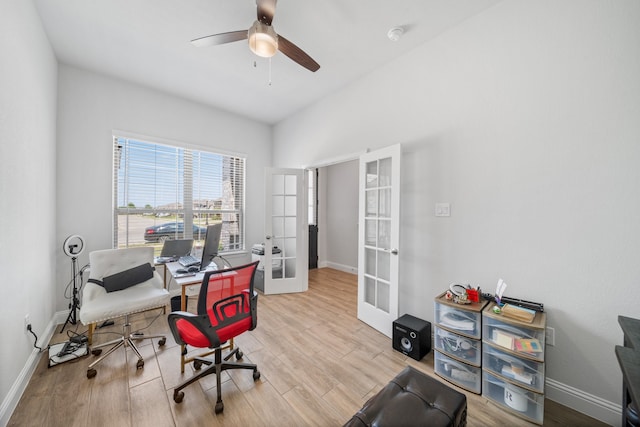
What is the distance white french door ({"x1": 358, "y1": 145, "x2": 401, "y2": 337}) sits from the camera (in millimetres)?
2400

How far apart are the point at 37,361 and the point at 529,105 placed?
15.2ft

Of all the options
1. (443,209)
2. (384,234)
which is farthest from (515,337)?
(384,234)

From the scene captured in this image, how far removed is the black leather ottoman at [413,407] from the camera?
40.1 inches

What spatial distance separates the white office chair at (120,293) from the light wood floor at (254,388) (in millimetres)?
159

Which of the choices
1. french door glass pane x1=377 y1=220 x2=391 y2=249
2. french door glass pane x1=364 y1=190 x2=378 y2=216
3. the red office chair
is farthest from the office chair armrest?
french door glass pane x1=364 y1=190 x2=378 y2=216

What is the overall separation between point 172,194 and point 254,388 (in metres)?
3.08

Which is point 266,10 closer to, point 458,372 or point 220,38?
point 220,38

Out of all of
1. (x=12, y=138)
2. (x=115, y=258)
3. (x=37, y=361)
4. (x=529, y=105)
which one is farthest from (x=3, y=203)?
(x=529, y=105)

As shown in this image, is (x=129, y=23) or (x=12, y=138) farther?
(x=129, y=23)

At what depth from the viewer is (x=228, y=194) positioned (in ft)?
13.8

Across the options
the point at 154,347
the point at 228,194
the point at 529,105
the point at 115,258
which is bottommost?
the point at 154,347

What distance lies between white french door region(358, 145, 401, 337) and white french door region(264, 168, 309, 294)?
4.11ft

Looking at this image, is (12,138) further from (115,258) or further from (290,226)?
(290,226)

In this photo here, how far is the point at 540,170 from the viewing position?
67.5 inches
